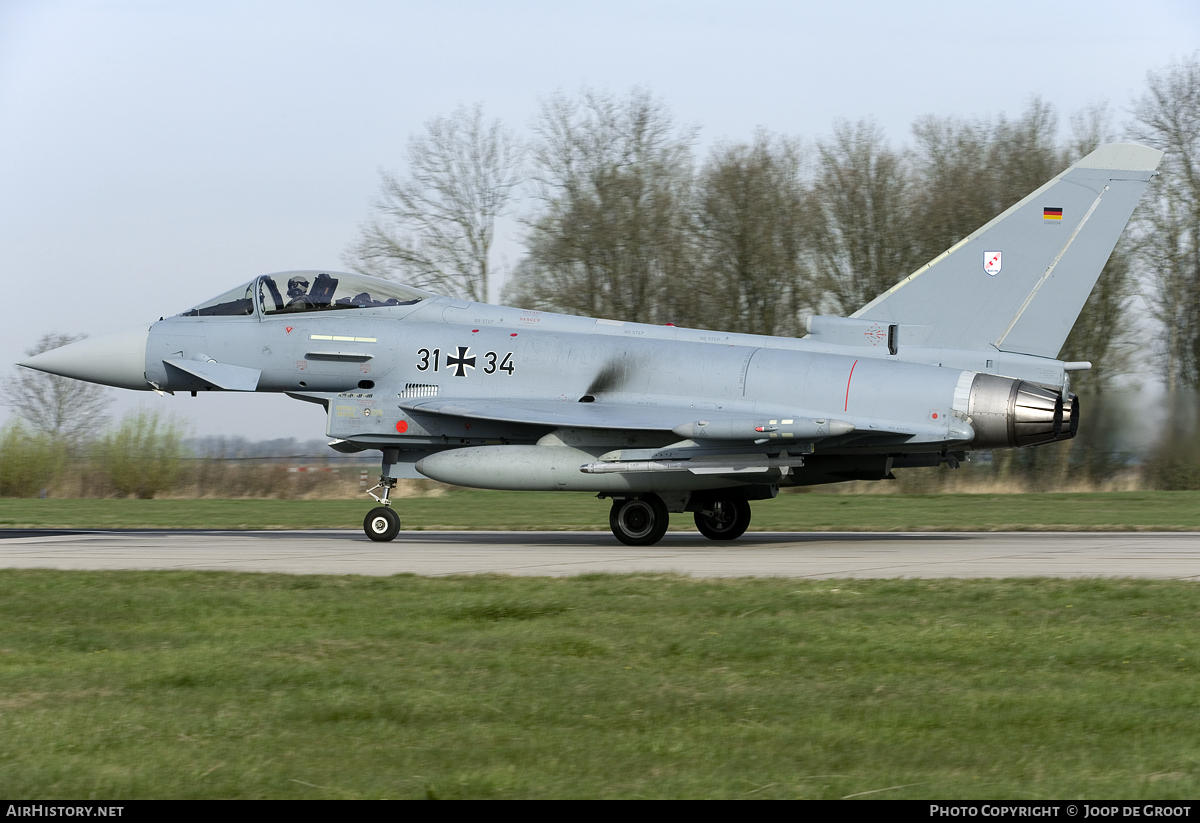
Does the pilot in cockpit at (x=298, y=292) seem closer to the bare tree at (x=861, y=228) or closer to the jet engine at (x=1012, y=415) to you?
the jet engine at (x=1012, y=415)

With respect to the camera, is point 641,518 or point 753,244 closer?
point 641,518

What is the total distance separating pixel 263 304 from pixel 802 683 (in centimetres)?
1277

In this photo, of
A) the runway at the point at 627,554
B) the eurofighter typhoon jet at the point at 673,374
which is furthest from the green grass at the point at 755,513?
the eurofighter typhoon jet at the point at 673,374

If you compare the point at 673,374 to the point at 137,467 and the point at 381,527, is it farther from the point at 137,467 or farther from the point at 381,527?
the point at 137,467

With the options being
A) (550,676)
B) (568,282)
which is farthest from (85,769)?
(568,282)

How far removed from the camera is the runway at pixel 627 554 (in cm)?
→ 1246

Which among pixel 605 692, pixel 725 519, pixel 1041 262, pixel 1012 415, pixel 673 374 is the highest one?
pixel 1041 262

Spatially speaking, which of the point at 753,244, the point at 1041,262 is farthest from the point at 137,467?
the point at 1041,262

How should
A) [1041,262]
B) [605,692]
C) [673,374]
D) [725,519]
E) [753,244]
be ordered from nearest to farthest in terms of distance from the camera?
[605,692] < [1041,262] < [673,374] < [725,519] < [753,244]

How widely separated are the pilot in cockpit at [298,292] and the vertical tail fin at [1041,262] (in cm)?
885

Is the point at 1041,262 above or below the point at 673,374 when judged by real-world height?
above

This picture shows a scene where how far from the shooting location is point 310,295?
17469 millimetres

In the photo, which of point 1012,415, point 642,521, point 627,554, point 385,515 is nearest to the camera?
point 1012,415

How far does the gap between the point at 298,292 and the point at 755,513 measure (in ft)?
36.5
